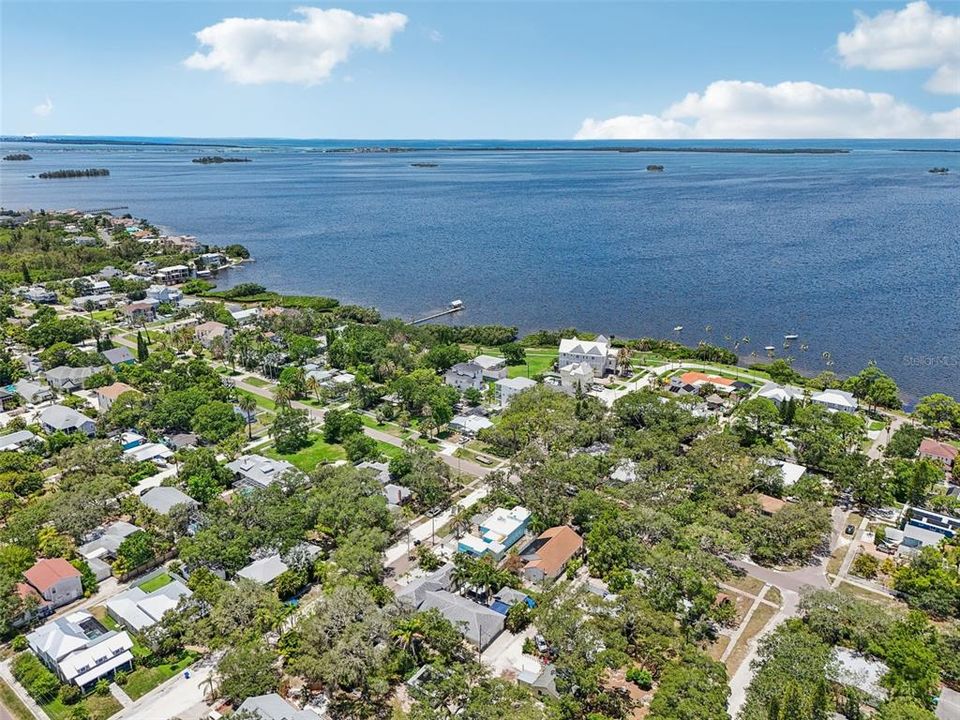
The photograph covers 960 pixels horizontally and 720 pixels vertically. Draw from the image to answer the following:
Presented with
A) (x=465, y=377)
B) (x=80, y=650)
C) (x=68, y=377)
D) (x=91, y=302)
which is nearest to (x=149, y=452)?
(x=68, y=377)

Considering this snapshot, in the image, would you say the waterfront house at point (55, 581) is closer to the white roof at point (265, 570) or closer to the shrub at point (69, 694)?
the shrub at point (69, 694)

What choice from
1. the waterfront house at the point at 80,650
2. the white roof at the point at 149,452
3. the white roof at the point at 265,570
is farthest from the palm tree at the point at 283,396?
the waterfront house at the point at 80,650

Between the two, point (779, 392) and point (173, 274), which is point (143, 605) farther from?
point (173, 274)

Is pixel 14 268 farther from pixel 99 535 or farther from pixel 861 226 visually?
pixel 861 226

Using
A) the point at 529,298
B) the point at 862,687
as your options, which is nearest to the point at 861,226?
the point at 529,298

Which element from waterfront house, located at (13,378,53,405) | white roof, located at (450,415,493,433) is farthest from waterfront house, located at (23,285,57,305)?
white roof, located at (450,415,493,433)

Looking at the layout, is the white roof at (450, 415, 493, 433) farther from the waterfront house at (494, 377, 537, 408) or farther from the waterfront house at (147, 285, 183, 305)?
the waterfront house at (147, 285, 183, 305)
